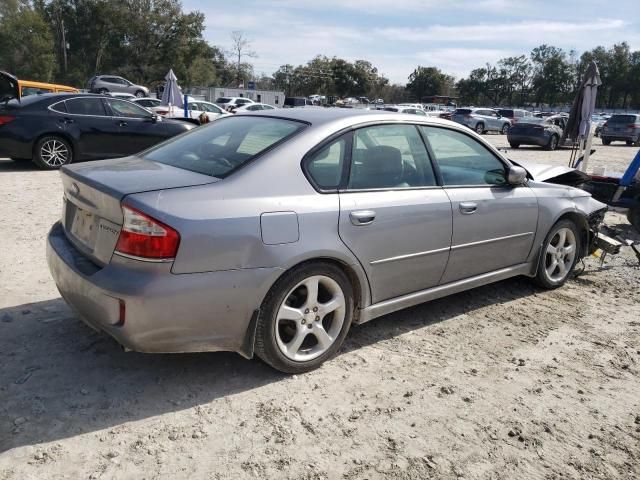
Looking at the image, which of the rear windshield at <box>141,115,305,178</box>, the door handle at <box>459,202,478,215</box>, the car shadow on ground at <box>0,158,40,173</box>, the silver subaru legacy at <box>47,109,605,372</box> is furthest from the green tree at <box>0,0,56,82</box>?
the door handle at <box>459,202,478,215</box>

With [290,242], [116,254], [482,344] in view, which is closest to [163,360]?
[116,254]

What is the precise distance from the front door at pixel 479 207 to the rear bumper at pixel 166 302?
1601 millimetres

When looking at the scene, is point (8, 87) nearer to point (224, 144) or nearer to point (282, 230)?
point (224, 144)

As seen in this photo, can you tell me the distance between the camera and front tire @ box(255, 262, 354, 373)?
3.11 meters

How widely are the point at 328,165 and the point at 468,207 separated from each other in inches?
47.2

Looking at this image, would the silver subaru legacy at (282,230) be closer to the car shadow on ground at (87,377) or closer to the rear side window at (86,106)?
the car shadow on ground at (87,377)

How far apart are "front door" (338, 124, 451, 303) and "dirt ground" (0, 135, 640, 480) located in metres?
0.54

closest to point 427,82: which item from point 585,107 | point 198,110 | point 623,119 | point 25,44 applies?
point 25,44

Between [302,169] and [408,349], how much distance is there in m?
1.46

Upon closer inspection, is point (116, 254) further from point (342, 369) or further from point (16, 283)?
point (16, 283)

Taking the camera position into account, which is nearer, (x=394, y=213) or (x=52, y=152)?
(x=394, y=213)

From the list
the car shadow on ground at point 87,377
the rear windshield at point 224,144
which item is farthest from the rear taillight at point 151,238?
the car shadow on ground at point 87,377

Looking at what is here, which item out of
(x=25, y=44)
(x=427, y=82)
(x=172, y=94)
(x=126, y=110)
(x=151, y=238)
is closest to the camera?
(x=151, y=238)

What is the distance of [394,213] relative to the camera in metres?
3.54
